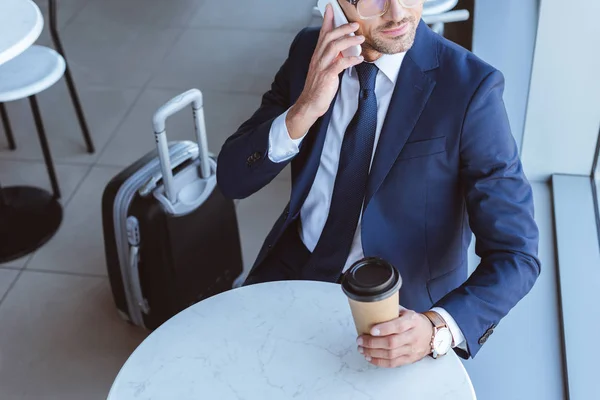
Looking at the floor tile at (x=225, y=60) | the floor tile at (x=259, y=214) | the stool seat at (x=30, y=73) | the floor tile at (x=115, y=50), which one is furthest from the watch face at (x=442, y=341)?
the floor tile at (x=115, y=50)

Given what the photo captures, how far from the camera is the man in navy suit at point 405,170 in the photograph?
146 centimetres

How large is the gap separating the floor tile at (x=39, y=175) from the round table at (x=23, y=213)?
0.16 feet

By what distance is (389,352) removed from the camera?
4.28 ft

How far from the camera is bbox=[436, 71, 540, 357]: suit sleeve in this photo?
1.46 metres

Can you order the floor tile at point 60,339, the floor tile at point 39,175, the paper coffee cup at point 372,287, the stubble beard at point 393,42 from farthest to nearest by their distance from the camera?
the floor tile at point 39,175, the floor tile at point 60,339, the stubble beard at point 393,42, the paper coffee cup at point 372,287

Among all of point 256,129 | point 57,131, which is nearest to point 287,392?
point 256,129

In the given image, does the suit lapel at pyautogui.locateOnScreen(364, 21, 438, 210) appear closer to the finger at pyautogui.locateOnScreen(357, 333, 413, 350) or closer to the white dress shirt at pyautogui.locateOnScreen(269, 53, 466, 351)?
the white dress shirt at pyautogui.locateOnScreen(269, 53, 466, 351)

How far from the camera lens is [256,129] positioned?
1.70m

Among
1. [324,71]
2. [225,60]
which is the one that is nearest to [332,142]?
[324,71]

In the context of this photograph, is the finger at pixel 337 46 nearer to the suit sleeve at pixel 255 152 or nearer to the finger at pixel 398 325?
the suit sleeve at pixel 255 152

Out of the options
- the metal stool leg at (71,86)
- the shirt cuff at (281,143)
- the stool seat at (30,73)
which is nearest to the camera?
the shirt cuff at (281,143)

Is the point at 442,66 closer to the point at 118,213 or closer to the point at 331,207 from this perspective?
the point at 331,207

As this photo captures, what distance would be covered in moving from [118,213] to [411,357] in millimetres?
1190

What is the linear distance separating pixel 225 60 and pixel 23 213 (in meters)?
1.30
